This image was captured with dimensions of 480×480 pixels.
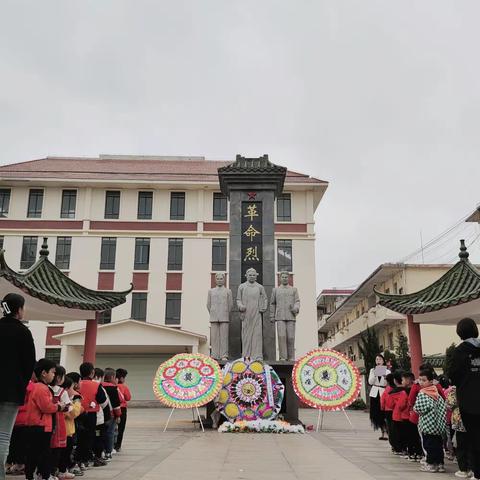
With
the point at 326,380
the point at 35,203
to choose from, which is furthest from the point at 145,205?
the point at 326,380

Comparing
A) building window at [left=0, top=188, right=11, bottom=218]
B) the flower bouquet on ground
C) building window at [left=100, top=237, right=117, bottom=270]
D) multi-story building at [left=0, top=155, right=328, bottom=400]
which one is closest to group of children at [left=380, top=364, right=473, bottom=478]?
the flower bouquet on ground

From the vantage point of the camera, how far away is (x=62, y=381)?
5.96 m

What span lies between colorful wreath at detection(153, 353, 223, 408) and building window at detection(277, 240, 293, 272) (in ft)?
60.7

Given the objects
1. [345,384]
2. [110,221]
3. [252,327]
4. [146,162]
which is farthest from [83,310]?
[146,162]

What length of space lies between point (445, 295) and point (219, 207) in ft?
68.5

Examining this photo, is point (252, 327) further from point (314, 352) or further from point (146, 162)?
point (146, 162)

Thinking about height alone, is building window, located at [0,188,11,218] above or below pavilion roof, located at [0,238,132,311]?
above

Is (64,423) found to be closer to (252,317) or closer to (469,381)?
(469,381)

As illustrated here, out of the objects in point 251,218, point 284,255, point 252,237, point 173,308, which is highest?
point 284,255

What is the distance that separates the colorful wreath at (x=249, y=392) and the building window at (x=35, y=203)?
22356mm

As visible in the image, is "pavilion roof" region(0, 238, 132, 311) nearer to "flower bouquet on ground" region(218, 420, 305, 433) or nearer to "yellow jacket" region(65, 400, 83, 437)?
"yellow jacket" region(65, 400, 83, 437)

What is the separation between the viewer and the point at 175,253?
29828 mm

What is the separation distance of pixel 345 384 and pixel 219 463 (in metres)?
5.00

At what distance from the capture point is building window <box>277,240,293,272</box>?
96.6 feet
